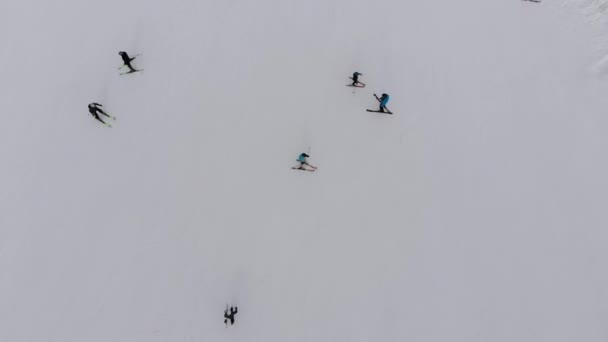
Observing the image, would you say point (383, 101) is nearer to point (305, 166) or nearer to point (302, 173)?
point (305, 166)

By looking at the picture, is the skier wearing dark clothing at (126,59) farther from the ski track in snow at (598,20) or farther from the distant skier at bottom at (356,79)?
the ski track in snow at (598,20)

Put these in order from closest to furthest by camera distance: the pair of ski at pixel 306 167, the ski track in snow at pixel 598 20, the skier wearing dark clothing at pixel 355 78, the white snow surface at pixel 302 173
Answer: the white snow surface at pixel 302 173 < the pair of ski at pixel 306 167 < the skier wearing dark clothing at pixel 355 78 < the ski track in snow at pixel 598 20

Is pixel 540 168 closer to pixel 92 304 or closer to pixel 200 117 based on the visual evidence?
pixel 200 117

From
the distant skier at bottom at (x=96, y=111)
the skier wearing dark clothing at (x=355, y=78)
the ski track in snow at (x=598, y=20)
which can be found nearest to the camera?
the distant skier at bottom at (x=96, y=111)

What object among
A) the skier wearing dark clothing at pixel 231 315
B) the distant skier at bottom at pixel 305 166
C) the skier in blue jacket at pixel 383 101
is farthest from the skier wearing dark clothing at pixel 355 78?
the skier wearing dark clothing at pixel 231 315

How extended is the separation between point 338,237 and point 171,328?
6704mm

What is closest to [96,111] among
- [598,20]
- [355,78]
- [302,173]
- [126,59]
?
[126,59]

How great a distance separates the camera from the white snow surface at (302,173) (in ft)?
43.0

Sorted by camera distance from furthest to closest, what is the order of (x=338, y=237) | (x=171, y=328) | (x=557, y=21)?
(x=557, y=21) → (x=338, y=237) → (x=171, y=328)

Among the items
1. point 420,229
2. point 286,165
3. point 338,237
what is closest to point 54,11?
point 286,165

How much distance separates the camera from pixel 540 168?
1466cm

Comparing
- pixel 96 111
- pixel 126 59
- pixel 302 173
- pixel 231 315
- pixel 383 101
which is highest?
pixel 126 59

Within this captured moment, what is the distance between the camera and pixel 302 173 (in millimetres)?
15031

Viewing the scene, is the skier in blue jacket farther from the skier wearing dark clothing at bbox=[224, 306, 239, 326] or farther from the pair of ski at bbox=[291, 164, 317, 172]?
the skier wearing dark clothing at bbox=[224, 306, 239, 326]
